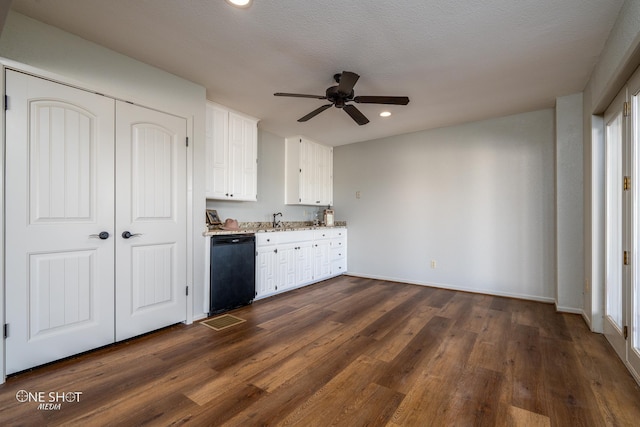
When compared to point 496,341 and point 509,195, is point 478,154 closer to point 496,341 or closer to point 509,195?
point 509,195

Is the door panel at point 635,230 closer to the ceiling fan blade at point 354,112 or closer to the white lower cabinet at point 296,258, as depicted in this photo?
the ceiling fan blade at point 354,112

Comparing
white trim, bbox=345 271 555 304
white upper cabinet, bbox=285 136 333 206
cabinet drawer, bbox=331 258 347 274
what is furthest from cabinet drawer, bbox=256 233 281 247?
white trim, bbox=345 271 555 304

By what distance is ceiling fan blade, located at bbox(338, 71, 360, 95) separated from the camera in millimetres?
2400

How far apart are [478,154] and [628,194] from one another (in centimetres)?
219

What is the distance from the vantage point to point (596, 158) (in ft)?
9.21

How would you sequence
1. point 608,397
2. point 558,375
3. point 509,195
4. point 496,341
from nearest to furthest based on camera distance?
point 608,397
point 558,375
point 496,341
point 509,195

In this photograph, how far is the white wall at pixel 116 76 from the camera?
203 cm

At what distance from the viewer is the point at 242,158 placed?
12.5 ft

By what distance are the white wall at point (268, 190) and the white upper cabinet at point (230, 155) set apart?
15.3 inches

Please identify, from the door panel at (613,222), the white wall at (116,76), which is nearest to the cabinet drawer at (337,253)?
the white wall at (116,76)

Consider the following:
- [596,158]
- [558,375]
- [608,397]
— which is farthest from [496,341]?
[596,158]

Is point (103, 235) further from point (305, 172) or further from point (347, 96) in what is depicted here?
point (305, 172)

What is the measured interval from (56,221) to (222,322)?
5.46 ft

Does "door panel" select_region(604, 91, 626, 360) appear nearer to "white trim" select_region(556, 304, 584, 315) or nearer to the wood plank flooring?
the wood plank flooring
